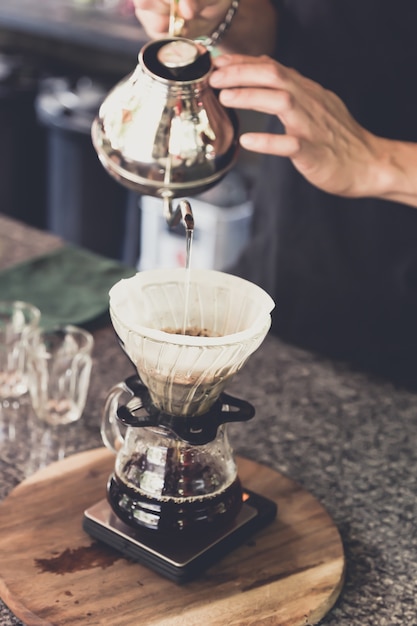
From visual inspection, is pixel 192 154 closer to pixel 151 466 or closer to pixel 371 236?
pixel 151 466

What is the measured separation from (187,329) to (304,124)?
0.30m

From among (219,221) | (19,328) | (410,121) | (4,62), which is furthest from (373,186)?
(4,62)

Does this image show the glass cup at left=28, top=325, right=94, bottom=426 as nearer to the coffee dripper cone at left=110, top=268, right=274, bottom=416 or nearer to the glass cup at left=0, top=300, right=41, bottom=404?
the glass cup at left=0, top=300, right=41, bottom=404

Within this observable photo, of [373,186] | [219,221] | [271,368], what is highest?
[373,186]

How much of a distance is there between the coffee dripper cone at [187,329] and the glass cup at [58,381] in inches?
11.0

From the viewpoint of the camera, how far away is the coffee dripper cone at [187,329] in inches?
32.9

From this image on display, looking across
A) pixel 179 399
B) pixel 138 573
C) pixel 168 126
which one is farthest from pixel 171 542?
pixel 168 126

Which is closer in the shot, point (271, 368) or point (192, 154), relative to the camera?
point (192, 154)

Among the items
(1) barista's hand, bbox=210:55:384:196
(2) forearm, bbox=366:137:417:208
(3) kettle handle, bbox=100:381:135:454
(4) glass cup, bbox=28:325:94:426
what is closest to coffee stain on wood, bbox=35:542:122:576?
(3) kettle handle, bbox=100:381:135:454

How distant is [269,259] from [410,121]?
33 centimetres

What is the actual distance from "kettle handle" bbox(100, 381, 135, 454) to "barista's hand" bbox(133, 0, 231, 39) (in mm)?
437

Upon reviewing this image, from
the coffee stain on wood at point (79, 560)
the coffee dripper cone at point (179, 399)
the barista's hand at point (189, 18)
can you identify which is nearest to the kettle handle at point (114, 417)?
the coffee dripper cone at point (179, 399)

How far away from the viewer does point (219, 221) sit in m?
2.86

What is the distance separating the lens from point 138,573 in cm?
90
